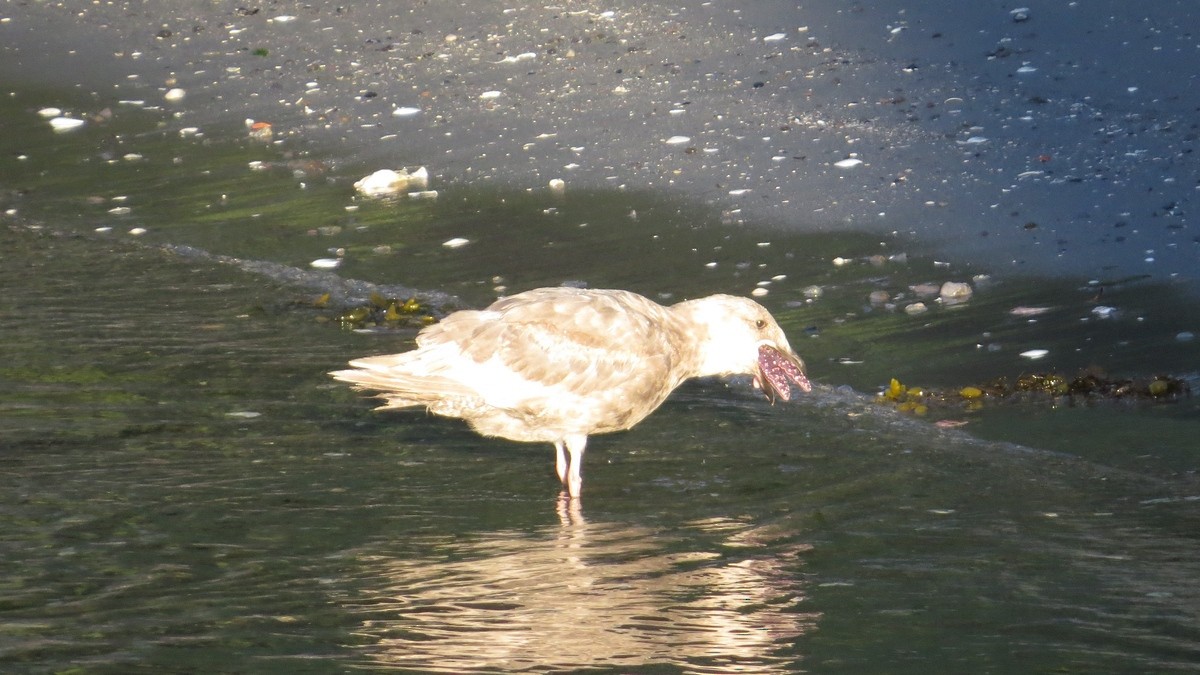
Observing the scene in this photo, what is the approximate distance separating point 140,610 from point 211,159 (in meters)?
8.96

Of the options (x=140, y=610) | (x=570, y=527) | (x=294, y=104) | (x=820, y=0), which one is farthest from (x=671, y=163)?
(x=140, y=610)

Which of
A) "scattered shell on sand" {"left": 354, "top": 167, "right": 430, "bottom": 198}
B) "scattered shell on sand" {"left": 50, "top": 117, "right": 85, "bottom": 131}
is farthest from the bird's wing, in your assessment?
"scattered shell on sand" {"left": 50, "top": 117, "right": 85, "bottom": 131}

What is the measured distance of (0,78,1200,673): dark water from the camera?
482 cm

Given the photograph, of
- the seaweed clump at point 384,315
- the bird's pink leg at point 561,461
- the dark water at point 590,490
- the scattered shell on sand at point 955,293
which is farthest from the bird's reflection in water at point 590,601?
the scattered shell on sand at point 955,293

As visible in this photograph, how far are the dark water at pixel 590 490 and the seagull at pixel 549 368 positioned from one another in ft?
0.93

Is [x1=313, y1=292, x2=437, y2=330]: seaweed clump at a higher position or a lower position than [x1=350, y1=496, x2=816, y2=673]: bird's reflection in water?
higher

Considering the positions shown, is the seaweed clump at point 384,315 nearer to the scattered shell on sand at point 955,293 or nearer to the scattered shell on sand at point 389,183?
the scattered shell on sand at point 389,183

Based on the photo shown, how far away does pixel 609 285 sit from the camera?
9867mm

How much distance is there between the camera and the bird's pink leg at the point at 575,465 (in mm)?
6605

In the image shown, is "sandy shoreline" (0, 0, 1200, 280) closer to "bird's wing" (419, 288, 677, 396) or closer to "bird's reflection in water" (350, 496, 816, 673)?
"bird's wing" (419, 288, 677, 396)

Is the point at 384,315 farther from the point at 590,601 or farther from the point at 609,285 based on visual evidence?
the point at 590,601

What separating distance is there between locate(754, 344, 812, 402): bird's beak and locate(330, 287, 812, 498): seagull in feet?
0.21

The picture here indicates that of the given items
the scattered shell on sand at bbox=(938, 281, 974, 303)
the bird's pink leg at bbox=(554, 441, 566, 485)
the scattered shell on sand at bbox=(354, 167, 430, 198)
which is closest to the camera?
the bird's pink leg at bbox=(554, 441, 566, 485)

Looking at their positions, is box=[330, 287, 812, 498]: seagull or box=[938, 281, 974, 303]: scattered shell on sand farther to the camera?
box=[938, 281, 974, 303]: scattered shell on sand
